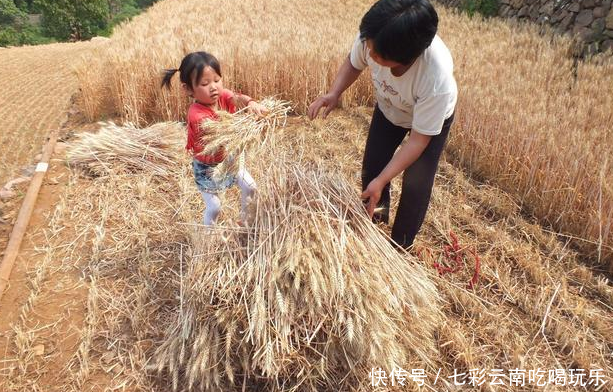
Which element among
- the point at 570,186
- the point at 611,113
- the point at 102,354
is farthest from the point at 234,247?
the point at 611,113

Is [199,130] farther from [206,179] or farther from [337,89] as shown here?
[337,89]

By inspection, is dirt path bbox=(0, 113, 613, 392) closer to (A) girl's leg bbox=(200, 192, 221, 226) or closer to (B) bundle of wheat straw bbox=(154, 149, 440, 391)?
(B) bundle of wheat straw bbox=(154, 149, 440, 391)

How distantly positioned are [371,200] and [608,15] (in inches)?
250

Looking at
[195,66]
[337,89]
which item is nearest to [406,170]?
[337,89]

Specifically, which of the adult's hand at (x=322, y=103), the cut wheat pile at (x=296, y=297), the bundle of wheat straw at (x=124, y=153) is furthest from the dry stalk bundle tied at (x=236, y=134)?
the bundle of wheat straw at (x=124, y=153)

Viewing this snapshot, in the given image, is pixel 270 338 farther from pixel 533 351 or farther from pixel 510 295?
pixel 510 295

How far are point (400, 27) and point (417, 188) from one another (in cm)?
99

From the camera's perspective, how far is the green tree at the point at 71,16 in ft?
97.3

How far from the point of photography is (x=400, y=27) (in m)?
1.38

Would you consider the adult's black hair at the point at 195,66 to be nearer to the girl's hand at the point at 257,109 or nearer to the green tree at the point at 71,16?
the girl's hand at the point at 257,109

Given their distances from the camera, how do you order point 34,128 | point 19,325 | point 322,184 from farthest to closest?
point 34,128, point 19,325, point 322,184

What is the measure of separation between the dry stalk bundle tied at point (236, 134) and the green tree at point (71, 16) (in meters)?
33.2

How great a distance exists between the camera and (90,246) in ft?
9.33

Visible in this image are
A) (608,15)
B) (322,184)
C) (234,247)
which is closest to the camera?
(234,247)
